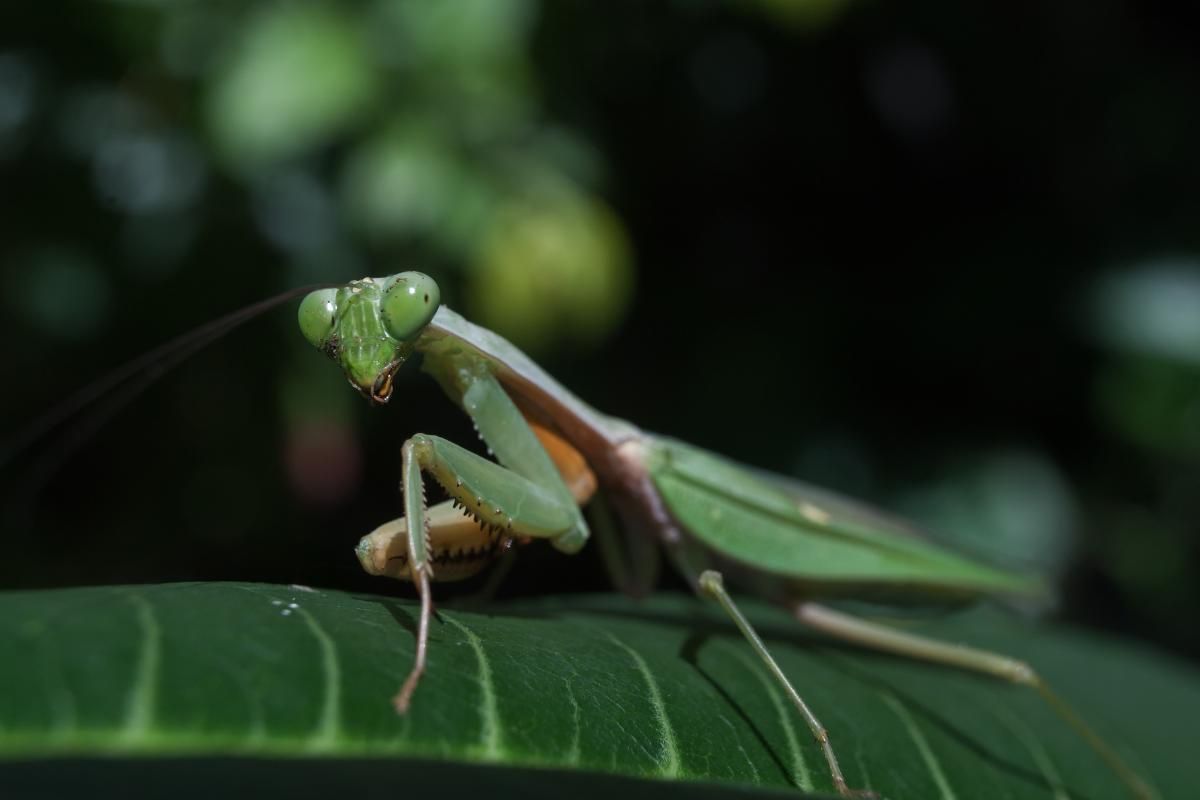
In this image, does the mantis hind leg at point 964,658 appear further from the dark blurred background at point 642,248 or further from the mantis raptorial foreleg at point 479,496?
the dark blurred background at point 642,248

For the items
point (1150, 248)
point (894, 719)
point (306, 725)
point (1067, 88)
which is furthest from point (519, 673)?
point (1067, 88)

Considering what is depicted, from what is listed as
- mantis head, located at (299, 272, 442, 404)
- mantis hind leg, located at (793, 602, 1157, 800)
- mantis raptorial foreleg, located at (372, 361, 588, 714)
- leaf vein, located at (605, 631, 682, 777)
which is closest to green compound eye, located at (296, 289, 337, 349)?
mantis head, located at (299, 272, 442, 404)

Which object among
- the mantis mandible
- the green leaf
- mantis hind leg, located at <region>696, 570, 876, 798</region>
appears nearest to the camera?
the green leaf

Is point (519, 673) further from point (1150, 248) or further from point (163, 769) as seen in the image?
point (1150, 248)

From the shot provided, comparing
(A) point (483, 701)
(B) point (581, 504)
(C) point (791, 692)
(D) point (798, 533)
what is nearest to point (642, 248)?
(D) point (798, 533)

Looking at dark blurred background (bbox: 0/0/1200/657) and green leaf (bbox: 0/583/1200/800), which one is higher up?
dark blurred background (bbox: 0/0/1200/657)

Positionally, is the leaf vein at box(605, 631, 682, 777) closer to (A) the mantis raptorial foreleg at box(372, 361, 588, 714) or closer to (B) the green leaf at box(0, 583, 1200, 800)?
(B) the green leaf at box(0, 583, 1200, 800)

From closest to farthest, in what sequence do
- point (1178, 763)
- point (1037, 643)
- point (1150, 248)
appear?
point (1178, 763) < point (1037, 643) < point (1150, 248)
